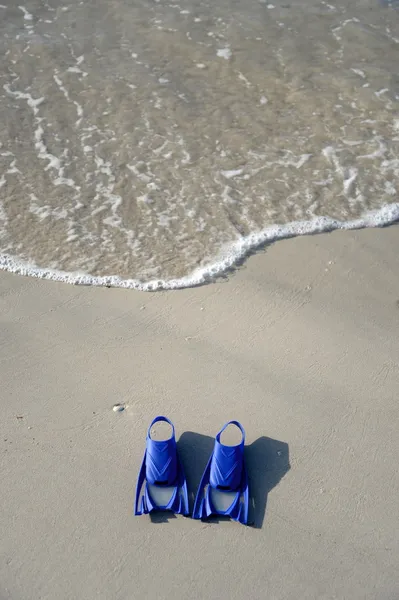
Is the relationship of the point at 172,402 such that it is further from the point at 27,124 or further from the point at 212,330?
the point at 27,124

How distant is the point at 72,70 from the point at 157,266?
142 inches

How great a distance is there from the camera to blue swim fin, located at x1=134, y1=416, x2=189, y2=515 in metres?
3.17

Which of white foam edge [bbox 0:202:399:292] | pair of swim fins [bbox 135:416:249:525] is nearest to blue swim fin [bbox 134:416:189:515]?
pair of swim fins [bbox 135:416:249:525]

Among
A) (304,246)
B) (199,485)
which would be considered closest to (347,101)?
(304,246)

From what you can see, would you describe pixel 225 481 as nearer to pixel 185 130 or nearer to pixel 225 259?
pixel 225 259

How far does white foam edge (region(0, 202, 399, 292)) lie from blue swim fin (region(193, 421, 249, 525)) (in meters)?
1.39

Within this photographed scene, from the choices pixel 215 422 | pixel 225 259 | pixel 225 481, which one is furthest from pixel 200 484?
pixel 225 259

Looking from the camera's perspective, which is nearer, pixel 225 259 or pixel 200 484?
pixel 200 484

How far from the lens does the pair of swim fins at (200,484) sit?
315 centimetres

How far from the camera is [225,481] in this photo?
10.6ft

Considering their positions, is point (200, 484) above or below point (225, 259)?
below

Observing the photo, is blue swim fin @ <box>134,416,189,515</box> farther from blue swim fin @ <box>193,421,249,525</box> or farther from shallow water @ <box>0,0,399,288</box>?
shallow water @ <box>0,0,399,288</box>

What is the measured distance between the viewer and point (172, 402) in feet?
11.9

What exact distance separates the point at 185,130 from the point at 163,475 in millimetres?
3860
